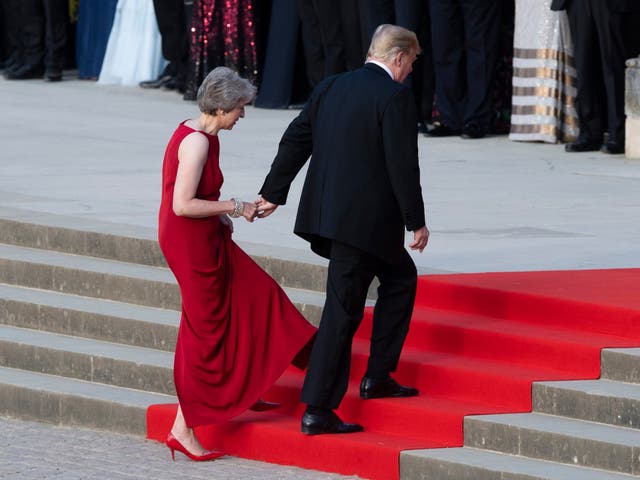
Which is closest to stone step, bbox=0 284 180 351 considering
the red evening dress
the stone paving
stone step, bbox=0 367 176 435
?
stone step, bbox=0 367 176 435

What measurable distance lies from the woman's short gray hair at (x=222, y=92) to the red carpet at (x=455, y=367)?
1.28m

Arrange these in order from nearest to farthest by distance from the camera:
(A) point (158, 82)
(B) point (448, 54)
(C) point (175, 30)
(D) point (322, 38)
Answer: (B) point (448, 54)
(D) point (322, 38)
(C) point (175, 30)
(A) point (158, 82)

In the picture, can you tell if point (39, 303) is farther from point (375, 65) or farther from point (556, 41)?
point (556, 41)

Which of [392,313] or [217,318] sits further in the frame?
[217,318]

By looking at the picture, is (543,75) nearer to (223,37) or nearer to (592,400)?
(223,37)

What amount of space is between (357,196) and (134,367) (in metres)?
1.77

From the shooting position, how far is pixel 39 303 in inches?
363

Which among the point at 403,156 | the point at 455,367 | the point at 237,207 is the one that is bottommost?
the point at 455,367

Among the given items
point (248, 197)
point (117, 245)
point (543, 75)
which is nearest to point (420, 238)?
point (117, 245)

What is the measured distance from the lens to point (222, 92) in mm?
7352

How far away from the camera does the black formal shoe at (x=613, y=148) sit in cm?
1275

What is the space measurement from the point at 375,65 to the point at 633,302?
154cm

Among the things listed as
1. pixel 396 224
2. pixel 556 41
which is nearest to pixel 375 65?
pixel 396 224

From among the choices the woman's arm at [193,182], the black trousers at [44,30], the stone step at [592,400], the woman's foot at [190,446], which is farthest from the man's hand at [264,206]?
the black trousers at [44,30]
